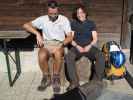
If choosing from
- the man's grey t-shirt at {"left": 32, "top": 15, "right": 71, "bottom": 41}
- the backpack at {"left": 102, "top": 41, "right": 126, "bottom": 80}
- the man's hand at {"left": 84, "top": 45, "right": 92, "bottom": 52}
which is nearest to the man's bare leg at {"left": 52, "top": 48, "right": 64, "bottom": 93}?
the man's grey t-shirt at {"left": 32, "top": 15, "right": 71, "bottom": 41}

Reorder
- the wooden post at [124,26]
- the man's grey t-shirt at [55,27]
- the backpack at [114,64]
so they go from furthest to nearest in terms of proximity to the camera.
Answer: the wooden post at [124,26]
the backpack at [114,64]
the man's grey t-shirt at [55,27]

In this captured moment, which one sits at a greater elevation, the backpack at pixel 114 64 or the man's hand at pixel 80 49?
the man's hand at pixel 80 49

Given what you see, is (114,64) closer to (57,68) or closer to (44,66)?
(57,68)

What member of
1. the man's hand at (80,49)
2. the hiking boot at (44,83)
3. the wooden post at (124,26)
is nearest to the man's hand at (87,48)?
the man's hand at (80,49)

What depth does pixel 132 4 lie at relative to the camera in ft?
21.0

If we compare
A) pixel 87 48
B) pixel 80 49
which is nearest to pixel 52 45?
pixel 80 49

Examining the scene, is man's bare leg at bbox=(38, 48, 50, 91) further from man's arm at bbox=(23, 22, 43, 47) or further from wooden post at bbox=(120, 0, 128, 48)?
wooden post at bbox=(120, 0, 128, 48)

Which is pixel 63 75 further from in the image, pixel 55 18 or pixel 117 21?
pixel 117 21

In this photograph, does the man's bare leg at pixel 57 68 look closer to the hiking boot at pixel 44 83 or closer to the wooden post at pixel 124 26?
the hiking boot at pixel 44 83

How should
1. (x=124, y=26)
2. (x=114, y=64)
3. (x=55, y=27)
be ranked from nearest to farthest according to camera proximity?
(x=55, y=27) < (x=114, y=64) < (x=124, y=26)

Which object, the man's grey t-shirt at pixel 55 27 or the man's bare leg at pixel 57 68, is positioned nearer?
the man's bare leg at pixel 57 68

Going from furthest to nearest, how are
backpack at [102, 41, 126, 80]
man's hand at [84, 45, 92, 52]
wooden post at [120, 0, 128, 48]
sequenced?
wooden post at [120, 0, 128, 48] → backpack at [102, 41, 126, 80] → man's hand at [84, 45, 92, 52]

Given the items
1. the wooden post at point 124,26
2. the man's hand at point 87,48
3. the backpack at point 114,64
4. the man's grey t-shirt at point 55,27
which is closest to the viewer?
the man's hand at point 87,48

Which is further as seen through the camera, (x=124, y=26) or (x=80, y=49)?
(x=124, y=26)
